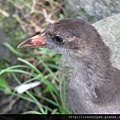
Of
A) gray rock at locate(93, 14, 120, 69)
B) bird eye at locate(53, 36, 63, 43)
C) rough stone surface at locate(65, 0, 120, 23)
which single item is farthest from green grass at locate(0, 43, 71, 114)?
bird eye at locate(53, 36, 63, 43)

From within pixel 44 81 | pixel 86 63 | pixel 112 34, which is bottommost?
pixel 44 81

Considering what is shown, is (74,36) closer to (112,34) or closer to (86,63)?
(86,63)

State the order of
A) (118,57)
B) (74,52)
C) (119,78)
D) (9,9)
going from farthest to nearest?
(9,9) < (118,57) < (119,78) < (74,52)

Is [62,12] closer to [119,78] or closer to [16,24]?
[16,24]

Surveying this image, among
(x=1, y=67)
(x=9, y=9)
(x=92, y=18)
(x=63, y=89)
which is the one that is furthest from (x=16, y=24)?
(x=63, y=89)

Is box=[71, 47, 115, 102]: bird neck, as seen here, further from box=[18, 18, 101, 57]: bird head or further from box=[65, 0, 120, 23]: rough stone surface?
box=[65, 0, 120, 23]: rough stone surface

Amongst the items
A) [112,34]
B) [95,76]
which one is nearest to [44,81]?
[112,34]

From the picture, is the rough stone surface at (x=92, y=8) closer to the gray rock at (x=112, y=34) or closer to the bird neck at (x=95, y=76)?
the gray rock at (x=112, y=34)
